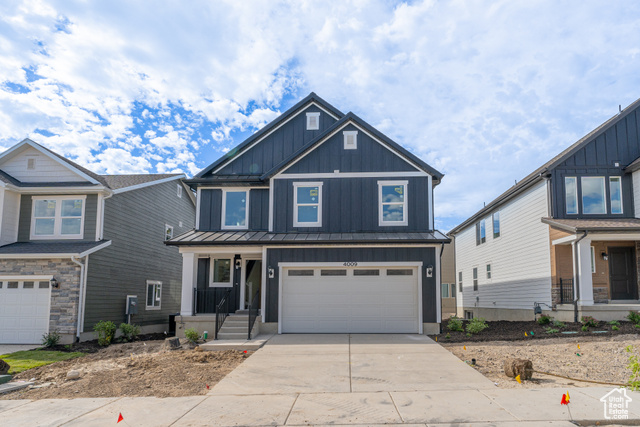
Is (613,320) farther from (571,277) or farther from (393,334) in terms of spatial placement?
(393,334)

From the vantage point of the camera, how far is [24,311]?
16.9 meters

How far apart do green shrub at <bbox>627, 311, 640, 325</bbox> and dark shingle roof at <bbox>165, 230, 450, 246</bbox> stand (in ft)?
18.8

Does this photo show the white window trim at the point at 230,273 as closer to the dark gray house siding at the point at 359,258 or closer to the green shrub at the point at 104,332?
the dark gray house siding at the point at 359,258

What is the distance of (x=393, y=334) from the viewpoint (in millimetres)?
15656

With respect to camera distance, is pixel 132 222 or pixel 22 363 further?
pixel 132 222

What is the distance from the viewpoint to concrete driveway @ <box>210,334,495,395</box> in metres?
9.16

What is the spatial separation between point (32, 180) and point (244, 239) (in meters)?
8.65

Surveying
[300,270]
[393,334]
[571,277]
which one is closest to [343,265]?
[300,270]

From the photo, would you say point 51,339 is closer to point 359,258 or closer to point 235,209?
point 235,209

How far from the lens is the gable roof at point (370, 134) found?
16.8 m

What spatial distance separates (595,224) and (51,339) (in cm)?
1810

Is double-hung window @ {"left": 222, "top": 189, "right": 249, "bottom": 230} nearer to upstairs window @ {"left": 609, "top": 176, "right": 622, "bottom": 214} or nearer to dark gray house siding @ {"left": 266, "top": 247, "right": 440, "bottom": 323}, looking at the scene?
dark gray house siding @ {"left": 266, "top": 247, "right": 440, "bottom": 323}
